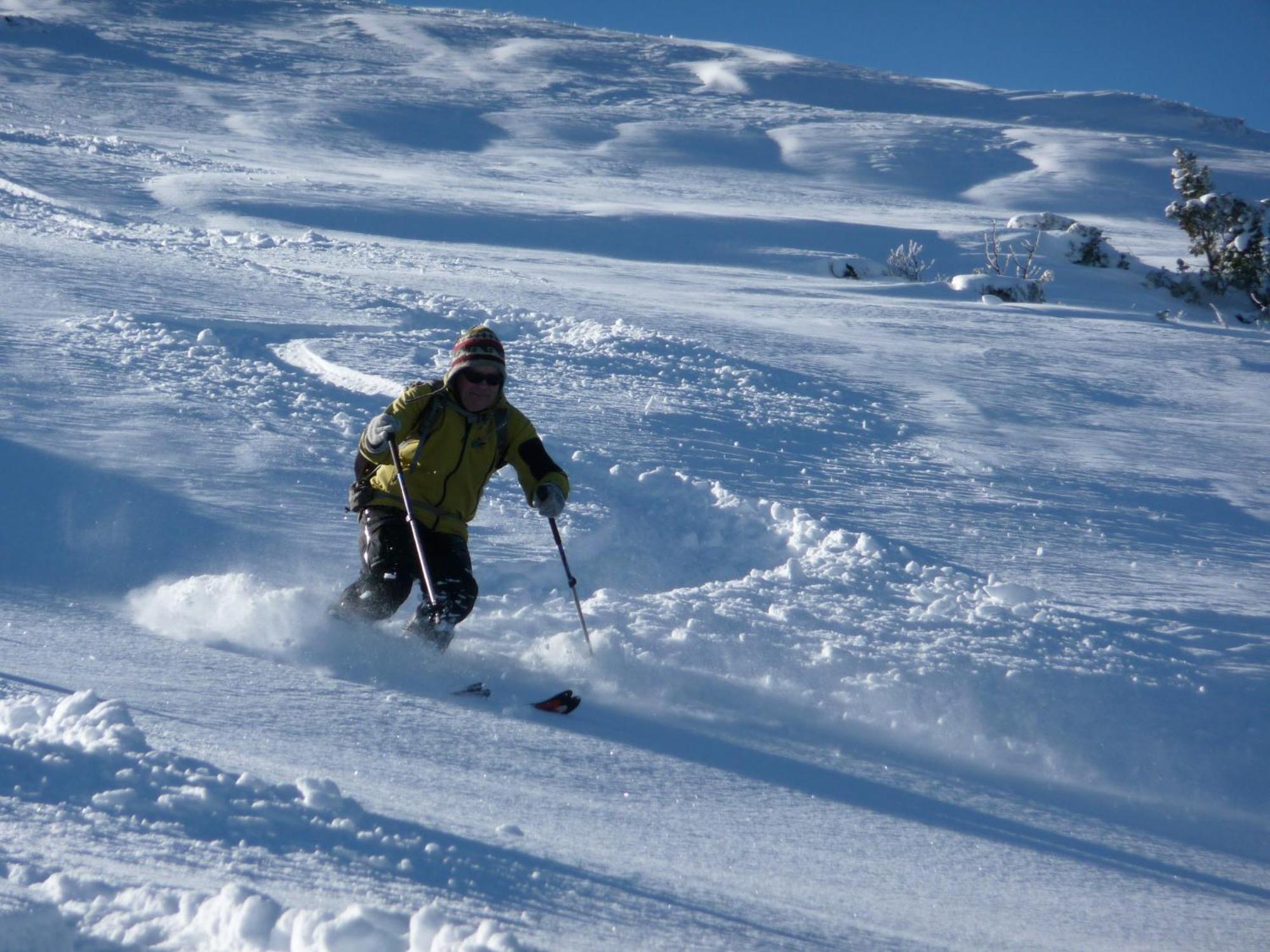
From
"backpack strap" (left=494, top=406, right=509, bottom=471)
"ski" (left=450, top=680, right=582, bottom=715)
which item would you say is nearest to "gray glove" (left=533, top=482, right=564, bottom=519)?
"backpack strap" (left=494, top=406, right=509, bottom=471)

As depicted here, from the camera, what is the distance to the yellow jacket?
4781mm

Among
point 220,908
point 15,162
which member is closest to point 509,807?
point 220,908

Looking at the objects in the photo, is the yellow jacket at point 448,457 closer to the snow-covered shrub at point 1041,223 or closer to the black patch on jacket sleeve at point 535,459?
the black patch on jacket sleeve at point 535,459

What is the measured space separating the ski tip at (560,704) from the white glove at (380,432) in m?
1.37

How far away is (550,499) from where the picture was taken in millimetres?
4895

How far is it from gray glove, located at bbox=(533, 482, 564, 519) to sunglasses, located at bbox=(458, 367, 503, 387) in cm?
55

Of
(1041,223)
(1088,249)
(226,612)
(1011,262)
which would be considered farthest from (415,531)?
(1041,223)

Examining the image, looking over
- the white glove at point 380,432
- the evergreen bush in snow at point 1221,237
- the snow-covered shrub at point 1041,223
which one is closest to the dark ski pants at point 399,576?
the white glove at point 380,432

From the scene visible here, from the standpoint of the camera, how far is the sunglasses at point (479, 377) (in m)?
4.69

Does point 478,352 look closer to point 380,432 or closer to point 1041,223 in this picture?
point 380,432

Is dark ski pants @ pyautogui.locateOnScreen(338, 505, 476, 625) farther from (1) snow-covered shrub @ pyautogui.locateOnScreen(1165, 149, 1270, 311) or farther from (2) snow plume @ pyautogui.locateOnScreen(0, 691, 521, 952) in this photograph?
(1) snow-covered shrub @ pyautogui.locateOnScreen(1165, 149, 1270, 311)

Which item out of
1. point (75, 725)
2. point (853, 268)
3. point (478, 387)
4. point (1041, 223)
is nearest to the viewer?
point (75, 725)

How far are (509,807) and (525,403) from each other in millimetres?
4802

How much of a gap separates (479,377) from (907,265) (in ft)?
43.8
